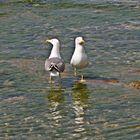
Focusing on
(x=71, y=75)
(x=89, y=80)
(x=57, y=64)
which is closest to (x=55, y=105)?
(x=57, y=64)

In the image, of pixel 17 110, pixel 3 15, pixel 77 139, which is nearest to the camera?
pixel 77 139

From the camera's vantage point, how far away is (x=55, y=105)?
14.2 meters

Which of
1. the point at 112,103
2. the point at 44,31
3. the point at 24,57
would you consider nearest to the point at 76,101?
the point at 112,103

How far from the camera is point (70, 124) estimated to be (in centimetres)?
1253

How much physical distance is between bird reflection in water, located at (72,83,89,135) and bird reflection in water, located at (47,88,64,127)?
1.09 ft

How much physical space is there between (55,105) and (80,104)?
57 cm

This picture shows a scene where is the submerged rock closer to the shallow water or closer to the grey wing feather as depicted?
the shallow water

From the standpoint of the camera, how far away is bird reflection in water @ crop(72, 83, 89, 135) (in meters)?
12.5

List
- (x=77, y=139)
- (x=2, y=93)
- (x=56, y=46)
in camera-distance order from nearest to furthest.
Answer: (x=77, y=139) < (x=2, y=93) < (x=56, y=46)

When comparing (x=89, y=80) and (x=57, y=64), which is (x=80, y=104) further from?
(x=89, y=80)

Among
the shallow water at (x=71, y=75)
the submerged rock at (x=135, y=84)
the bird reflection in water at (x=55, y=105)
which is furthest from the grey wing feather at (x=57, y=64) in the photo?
the submerged rock at (x=135, y=84)

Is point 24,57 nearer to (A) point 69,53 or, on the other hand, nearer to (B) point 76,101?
(A) point 69,53

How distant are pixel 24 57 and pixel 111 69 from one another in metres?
3.03

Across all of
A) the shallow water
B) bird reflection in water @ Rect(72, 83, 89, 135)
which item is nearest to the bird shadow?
the shallow water
